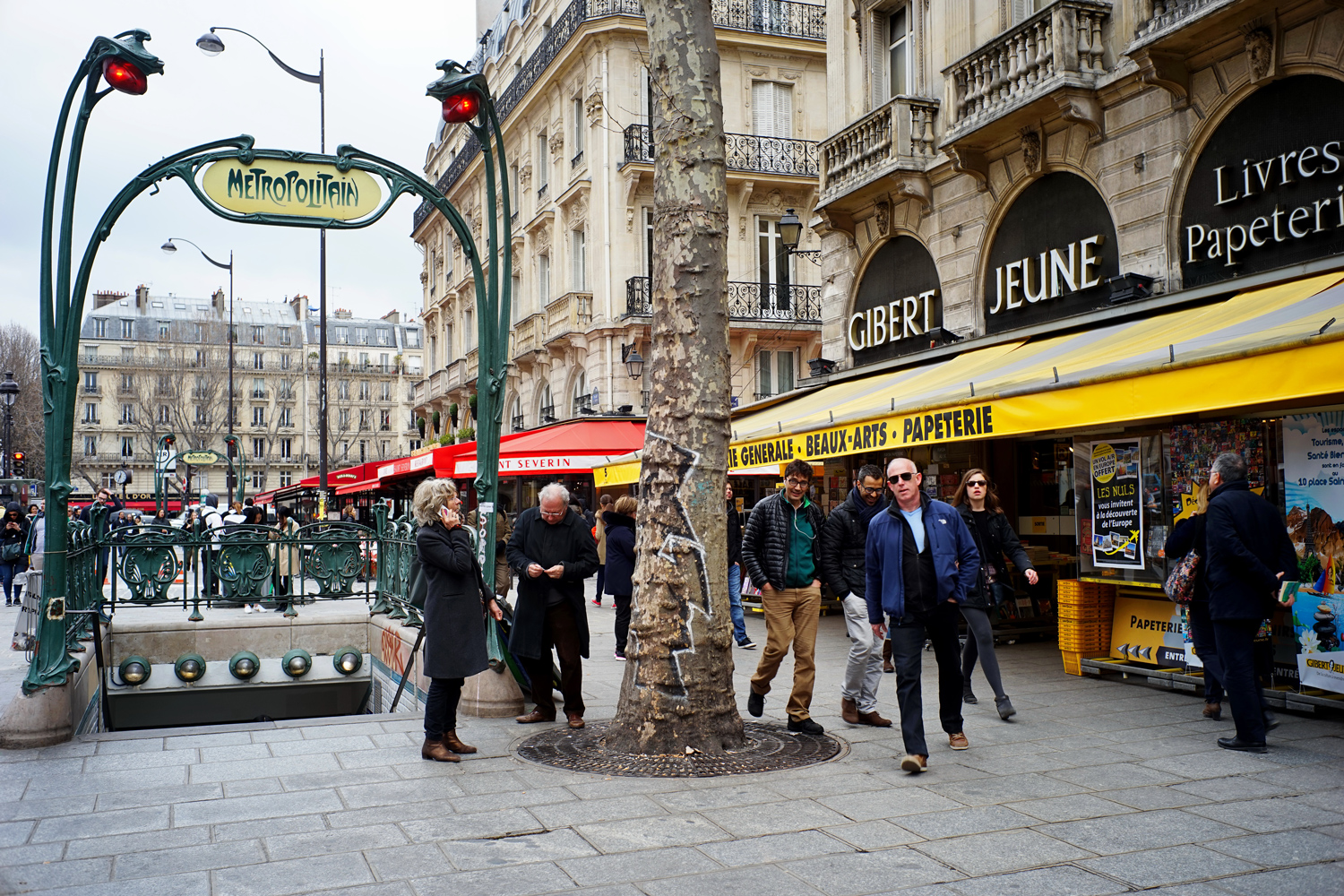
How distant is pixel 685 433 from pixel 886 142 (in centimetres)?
907

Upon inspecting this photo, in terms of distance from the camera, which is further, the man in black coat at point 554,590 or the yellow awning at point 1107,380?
the man in black coat at point 554,590

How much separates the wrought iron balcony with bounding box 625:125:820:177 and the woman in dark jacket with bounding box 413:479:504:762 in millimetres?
19909

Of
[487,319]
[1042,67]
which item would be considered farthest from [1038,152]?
[487,319]

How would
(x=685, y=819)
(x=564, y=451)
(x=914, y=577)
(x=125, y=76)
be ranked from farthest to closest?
(x=564, y=451)
(x=125, y=76)
(x=914, y=577)
(x=685, y=819)

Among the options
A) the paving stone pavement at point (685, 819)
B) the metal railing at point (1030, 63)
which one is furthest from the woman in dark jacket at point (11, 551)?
the metal railing at point (1030, 63)

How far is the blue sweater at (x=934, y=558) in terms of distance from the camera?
611 centimetres

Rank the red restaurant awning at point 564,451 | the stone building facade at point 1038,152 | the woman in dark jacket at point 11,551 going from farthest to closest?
the woman in dark jacket at point 11,551, the red restaurant awning at point 564,451, the stone building facade at point 1038,152

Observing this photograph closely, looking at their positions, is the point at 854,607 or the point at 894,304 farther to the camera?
the point at 894,304

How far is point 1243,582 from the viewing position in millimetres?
6402

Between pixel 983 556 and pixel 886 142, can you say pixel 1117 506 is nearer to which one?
pixel 983 556

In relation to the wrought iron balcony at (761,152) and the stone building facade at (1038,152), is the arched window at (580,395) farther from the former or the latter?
the stone building facade at (1038,152)

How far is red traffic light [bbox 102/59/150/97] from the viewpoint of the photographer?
7199 millimetres

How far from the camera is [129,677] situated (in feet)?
33.9

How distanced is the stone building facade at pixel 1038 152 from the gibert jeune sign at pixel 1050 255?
2 centimetres
